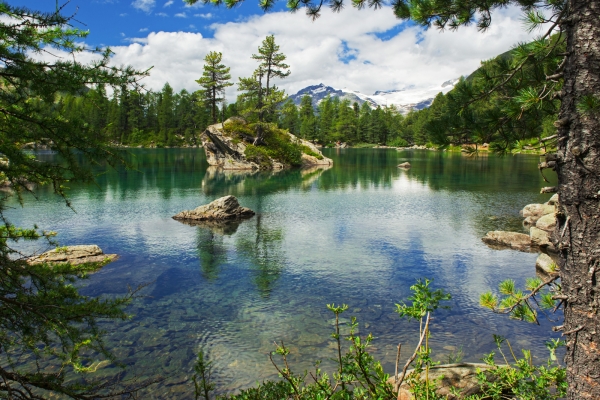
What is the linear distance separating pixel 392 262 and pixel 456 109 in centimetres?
1119

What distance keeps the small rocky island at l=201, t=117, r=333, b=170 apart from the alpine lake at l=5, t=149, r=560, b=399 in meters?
23.7

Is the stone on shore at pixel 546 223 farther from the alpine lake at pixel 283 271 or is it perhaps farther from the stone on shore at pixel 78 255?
the stone on shore at pixel 78 255

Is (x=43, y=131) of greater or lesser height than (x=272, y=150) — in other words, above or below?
below

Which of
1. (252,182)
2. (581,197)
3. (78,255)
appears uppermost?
(581,197)

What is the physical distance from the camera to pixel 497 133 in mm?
6203

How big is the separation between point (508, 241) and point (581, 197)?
1628 cm

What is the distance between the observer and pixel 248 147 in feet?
188

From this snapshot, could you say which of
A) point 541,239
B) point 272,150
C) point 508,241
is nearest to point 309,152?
point 272,150

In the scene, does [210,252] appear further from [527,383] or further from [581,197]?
[581,197]

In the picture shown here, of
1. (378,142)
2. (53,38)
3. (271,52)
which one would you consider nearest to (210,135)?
(271,52)

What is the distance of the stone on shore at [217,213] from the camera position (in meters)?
24.3

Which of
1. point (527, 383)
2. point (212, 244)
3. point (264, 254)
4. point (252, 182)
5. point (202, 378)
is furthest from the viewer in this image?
point (252, 182)

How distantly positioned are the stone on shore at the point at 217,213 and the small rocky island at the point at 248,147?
31.6 metres

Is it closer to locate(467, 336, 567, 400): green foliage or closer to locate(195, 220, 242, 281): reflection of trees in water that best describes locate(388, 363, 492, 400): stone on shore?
locate(467, 336, 567, 400): green foliage
